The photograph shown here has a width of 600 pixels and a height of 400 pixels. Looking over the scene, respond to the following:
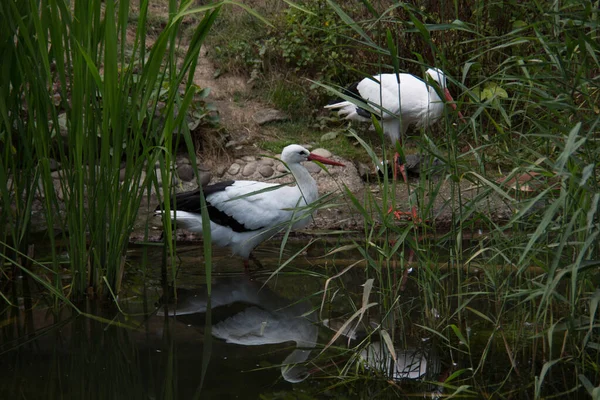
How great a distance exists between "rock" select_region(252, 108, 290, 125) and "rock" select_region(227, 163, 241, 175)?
77cm

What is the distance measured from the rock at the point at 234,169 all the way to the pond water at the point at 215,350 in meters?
2.20

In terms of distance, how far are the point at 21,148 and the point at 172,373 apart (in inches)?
51.8

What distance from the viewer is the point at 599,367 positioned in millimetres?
2695

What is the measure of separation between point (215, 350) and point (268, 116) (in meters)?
4.05

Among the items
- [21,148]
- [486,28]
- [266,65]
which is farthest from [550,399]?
[266,65]

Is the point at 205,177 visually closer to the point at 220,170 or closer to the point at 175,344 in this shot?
the point at 220,170

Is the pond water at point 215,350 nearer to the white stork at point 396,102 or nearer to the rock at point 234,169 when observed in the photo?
the rock at point 234,169

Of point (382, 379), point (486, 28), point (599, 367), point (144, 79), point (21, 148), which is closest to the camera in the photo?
point (599, 367)

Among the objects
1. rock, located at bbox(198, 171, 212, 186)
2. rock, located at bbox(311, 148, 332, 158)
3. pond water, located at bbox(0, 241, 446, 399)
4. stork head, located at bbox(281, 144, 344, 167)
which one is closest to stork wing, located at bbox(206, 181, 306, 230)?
stork head, located at bbox(281, 144, 344, 167)

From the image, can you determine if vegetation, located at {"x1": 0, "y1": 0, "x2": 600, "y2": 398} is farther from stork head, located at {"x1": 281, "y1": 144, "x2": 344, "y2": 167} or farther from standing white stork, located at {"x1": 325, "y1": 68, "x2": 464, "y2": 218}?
standing white stork, located at {"x1": 325, "y1": 68, "x2": 464, "y2": 218}

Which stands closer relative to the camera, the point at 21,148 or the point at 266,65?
the point at 21,148

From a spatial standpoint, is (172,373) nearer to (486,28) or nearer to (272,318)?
(272,318)

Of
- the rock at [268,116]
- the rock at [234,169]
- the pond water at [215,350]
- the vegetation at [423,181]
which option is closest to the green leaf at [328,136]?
the rock at [268,116]

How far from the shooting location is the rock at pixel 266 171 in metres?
6.50
